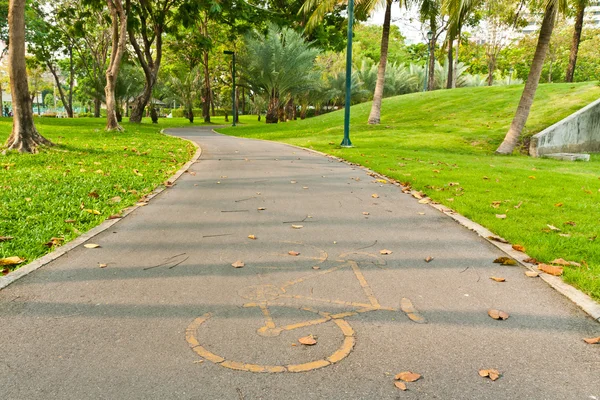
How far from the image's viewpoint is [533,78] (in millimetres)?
14570

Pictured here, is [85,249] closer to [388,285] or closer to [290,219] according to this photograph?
[290,219]

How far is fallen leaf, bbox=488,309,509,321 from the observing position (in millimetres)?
3238

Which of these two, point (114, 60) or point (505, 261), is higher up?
point (114, 60)

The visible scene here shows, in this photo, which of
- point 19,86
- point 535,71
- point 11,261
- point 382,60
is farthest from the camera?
point 382,60

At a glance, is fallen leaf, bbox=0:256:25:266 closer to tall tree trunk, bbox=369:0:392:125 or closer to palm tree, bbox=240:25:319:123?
tall tree trunk, bbox=369:0:392:125

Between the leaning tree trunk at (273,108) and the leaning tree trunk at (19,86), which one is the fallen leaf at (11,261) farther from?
the leaning tree trunk at (273,108)

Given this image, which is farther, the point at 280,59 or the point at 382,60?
the point at 280,59

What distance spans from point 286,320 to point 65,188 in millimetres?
5631

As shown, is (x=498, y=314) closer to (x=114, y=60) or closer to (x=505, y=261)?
(x=505, y=261)

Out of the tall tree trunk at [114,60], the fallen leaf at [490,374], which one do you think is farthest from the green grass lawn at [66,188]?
the tall tree trunk at [114,60]

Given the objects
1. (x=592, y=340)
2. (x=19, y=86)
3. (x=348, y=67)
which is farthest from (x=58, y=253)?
(x=348, y=67)

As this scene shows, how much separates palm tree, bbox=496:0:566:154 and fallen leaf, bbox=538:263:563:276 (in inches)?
440

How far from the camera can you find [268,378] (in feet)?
8.11

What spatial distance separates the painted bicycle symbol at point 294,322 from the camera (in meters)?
2.60
